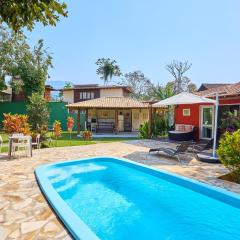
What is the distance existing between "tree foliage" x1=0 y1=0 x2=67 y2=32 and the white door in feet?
46.7

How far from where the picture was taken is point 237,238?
205 inches

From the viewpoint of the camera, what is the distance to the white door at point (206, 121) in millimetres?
16609

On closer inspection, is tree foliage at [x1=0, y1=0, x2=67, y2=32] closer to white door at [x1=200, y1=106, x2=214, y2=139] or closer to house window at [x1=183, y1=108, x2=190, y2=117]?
white door at [x1=200, y1=106, x2=214, y2=139]

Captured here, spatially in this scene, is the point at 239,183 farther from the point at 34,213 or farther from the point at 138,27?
the point at 138,27

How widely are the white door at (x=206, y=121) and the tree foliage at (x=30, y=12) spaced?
14230mm

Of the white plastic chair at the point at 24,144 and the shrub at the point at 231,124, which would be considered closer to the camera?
the white plastic chair at the point at 24,144

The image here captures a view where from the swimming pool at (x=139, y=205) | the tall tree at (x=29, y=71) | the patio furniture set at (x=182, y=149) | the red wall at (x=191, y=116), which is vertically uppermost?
the tall tree at (x=29, y=71)

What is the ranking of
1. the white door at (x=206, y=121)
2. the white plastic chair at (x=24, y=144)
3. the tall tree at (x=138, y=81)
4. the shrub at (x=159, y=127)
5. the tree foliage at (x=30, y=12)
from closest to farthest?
the tree foliage at (x=30, y=12), the white plastic chair at (x=24, y=144), the white door at (x=206, y=121), the shrub at (x=159, y=127), the tall tree at (x=138, y=81)

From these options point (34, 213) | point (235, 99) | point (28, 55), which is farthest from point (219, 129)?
point (28, 55)

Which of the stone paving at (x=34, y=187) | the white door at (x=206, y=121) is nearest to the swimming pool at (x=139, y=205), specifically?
the stone paving at (x=34, y=187)

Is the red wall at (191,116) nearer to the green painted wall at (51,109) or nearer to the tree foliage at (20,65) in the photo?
the green painted wall at (51,109)

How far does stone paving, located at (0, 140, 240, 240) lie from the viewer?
4.45m

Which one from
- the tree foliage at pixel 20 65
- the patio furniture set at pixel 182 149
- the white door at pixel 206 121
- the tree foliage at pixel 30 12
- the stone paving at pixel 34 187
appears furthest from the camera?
the tree foliage at pixel 20 65

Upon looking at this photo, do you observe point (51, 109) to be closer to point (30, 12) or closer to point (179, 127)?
point (179, 127)
